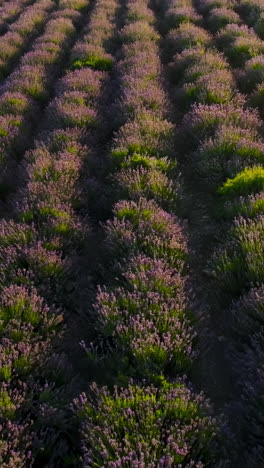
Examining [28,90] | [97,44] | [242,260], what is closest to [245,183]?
[242,260]

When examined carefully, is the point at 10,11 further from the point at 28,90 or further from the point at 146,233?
the point at 146,233

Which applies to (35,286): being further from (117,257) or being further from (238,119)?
(238,119)

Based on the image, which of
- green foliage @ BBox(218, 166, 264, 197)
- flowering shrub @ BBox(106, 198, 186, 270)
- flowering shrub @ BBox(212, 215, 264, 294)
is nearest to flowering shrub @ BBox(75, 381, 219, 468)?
flowering shrub @ BBox(212, 215, 264, 294)

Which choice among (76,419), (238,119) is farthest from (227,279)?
(238,119)

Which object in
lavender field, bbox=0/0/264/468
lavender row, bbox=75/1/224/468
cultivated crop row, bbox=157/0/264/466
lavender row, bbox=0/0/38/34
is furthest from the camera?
lavender row, bbox=0/0/38/34

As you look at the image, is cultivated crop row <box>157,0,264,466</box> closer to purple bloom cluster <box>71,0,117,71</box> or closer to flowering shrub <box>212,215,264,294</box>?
flowering shrub <box>212,215,264,294</box>

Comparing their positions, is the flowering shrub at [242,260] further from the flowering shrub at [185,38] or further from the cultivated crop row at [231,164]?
the flowering shrub at [185,38]
